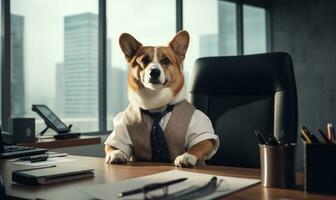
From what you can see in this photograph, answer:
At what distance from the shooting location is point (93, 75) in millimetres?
3320

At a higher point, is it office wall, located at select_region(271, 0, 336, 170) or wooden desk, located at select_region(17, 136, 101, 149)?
office wall, located at select_region(271, 0, 336, 170)

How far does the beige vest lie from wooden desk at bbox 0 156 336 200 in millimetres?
131

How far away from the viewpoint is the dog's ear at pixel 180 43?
1.52 metres

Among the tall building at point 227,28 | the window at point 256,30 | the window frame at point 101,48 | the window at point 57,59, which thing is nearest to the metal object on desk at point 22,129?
the window frame at point 101,48

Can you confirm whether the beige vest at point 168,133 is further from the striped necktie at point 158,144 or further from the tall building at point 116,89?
the tall building at point 116,89

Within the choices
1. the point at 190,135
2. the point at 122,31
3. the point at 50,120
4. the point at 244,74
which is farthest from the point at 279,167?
the point at 122,31

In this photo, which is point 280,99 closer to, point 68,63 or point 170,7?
point 68,63

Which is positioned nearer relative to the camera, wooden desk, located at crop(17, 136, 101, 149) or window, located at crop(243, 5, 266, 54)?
wooden desk, located at crop(17, 136, 101, 149)

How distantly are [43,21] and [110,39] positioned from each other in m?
0.62

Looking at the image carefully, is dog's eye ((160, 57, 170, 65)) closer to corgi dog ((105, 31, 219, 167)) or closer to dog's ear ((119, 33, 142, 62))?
corgi dog ((105, 31, 219, 167))

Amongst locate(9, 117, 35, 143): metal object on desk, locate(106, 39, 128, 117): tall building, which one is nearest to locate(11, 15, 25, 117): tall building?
locate(9, 117, 35, 143): metal object on desk

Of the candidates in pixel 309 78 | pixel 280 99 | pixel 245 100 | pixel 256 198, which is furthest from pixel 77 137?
pixel 309 78

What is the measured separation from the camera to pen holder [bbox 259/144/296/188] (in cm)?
84

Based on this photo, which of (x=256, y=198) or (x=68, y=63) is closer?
(x=256, y=198)
